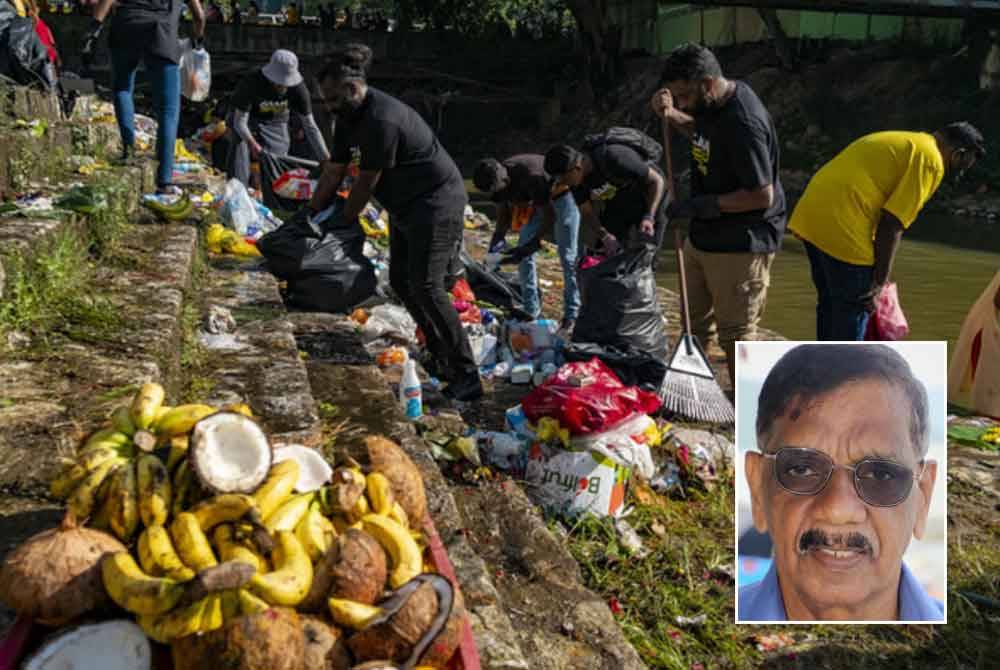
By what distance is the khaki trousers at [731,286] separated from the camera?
4387 millimetres

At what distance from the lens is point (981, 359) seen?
5.05 m

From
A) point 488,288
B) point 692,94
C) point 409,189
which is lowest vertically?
point 488,288

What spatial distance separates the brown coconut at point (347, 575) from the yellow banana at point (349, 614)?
30 mm

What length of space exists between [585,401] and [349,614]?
2.08 metres

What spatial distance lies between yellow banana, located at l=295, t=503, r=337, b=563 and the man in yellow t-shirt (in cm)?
315

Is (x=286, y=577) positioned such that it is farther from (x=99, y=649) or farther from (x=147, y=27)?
(x=147, y=27)

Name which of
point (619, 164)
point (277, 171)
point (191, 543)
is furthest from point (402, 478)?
point (277, 171)

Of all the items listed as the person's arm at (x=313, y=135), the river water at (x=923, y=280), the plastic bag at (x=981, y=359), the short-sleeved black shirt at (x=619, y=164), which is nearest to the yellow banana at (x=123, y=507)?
the short-sleeved black shirt at (x=619, y=164)

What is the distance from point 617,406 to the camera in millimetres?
3742

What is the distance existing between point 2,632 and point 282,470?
599 millimetres

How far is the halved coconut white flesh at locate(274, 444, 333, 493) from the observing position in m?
2.11

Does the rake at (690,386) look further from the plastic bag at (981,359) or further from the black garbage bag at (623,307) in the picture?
the plastic bag at (981,359)

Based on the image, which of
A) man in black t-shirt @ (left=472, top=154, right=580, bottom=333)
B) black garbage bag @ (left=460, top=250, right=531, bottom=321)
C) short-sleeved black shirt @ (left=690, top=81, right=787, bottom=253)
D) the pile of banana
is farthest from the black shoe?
the pile of banana

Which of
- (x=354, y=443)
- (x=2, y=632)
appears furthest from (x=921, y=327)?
(x=2, y=632)
